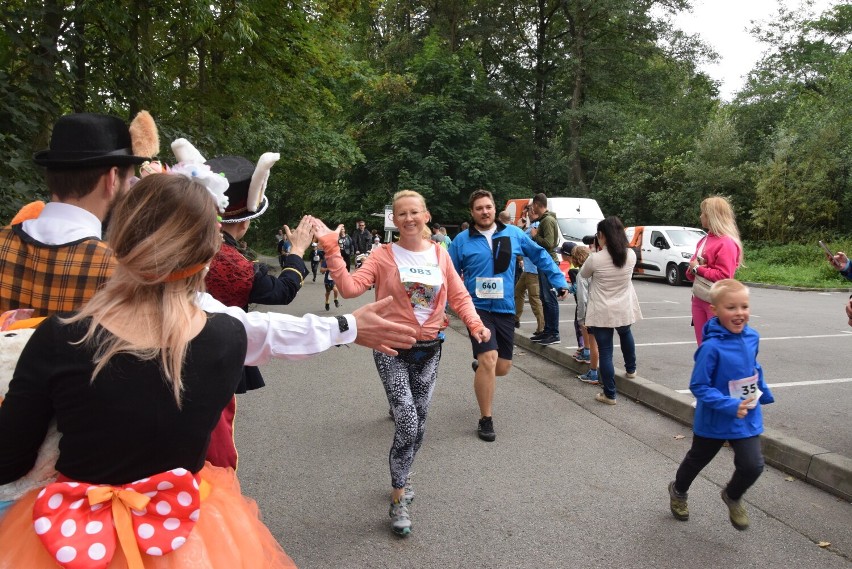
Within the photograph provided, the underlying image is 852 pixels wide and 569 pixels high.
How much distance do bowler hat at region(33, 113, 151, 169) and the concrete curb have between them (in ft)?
14.6

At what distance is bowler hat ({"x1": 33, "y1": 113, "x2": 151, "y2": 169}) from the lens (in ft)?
6.49

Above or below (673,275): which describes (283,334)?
above

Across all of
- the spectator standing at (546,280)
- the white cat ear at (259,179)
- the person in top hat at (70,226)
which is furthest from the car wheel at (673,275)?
the person in top hat at (70,226)

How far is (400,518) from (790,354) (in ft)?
22.2

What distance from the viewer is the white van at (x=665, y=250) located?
18797 millimetres

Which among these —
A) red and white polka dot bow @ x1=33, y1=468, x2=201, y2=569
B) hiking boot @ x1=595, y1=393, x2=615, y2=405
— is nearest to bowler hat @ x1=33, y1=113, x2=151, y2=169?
red and white polka dot bow @ x1=33, y1=468, x2=201, y2=569

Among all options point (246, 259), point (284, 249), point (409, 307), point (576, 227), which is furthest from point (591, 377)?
point (576, 227)

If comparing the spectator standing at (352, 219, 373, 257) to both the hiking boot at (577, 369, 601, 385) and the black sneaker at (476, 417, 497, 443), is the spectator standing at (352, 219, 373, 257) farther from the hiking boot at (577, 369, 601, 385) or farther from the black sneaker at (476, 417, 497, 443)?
the black sneaker at (476, 417, 497, 443)

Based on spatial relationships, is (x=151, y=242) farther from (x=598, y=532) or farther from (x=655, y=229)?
(x=655, y=229)

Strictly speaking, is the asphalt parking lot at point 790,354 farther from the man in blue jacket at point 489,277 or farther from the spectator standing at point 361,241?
the spectator standing at point 361,241

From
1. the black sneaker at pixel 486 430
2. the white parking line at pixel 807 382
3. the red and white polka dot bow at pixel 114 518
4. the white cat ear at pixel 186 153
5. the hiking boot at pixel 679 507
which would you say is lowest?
the black sneaker at pixel 486 430

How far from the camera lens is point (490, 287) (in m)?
5.20

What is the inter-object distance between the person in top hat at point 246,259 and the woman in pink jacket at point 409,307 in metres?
0.63

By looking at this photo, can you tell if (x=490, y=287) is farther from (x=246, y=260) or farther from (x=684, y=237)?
(x=684, y=237)
